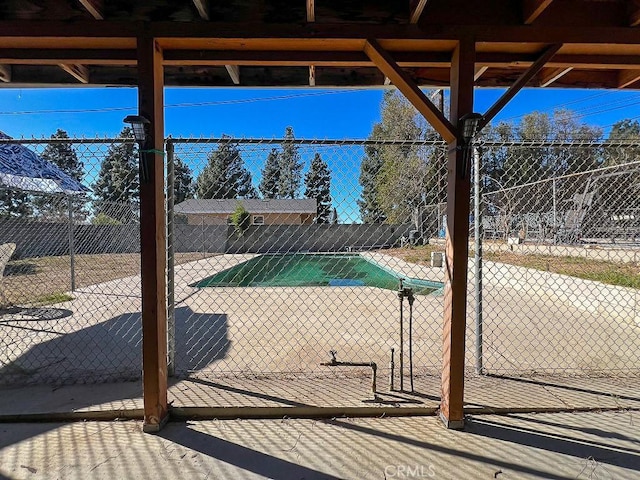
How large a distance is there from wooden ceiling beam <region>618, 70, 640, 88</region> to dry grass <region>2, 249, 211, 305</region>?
712 cm

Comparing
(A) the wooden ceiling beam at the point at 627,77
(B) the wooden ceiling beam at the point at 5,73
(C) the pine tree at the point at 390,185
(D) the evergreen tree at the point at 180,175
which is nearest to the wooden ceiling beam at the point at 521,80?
(C) the pine tree at the point at 390,185

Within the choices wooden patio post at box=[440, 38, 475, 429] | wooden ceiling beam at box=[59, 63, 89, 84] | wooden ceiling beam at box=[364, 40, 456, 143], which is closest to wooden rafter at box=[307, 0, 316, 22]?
wooden ceiling beam at box=[364, 40, 456, 143]

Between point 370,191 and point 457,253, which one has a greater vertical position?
point 370,191

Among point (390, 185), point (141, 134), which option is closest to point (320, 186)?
point (141, 134)

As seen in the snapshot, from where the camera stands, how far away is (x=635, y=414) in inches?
84.6

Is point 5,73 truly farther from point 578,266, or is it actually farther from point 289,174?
point 578,266

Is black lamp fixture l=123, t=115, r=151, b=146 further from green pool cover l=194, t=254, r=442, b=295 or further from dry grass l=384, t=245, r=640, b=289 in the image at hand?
green pool cover l=194, t=254, r=442, b=295

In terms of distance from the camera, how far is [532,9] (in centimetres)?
186

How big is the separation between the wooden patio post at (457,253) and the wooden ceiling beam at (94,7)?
1.98 m

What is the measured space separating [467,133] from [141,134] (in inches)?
70.5

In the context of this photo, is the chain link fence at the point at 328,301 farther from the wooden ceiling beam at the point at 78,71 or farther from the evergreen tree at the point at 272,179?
the wooden ceiling beam at the point at 78,71

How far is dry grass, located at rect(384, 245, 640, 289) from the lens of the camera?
17.8 feet

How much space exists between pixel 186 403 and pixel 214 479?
2.38 ft

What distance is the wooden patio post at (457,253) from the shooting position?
1955mm
